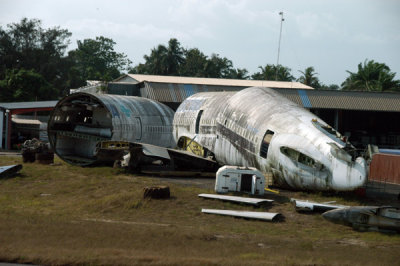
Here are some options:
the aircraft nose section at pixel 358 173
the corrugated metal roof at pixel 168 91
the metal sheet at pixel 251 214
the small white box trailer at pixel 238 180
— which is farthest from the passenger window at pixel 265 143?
the corrugated metal roof at pixel 168 91

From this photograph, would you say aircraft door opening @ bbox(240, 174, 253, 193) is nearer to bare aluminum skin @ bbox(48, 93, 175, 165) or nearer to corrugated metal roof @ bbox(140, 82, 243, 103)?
bare aluminum skin @ bbox(48, 93, 175, 165)

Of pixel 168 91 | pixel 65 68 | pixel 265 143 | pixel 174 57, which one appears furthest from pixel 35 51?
pixel 265 143

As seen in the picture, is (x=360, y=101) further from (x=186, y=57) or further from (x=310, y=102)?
(x=186, y=57)

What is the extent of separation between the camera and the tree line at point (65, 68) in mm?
77000

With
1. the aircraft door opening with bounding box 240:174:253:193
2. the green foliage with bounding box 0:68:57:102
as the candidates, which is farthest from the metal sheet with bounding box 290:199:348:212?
the green foliage with bounding box 0:68:57:102

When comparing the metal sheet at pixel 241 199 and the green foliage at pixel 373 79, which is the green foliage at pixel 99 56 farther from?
the metal sheet at pixel 241 199

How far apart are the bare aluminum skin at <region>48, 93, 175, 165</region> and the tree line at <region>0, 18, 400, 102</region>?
26240 mm

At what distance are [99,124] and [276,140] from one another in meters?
20.3

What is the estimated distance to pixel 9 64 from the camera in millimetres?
96750

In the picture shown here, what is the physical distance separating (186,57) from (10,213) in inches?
4319

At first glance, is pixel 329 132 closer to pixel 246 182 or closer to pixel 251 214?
pixel 246 182

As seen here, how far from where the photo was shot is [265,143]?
24750 mm

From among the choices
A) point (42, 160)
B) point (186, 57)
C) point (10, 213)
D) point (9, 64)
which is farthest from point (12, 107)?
point (186, 57)

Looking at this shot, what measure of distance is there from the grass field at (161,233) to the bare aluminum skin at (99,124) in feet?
31.6
